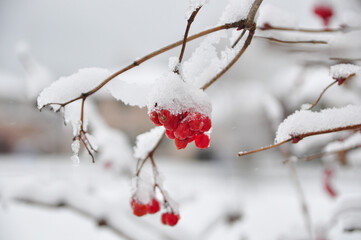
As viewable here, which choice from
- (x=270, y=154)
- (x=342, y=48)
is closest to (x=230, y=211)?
(x=342, y=48)

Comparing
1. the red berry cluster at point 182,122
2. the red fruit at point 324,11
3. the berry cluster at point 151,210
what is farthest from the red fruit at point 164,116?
the red fruit at point 324,11

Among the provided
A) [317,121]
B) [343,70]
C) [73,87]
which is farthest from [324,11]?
[73,87]

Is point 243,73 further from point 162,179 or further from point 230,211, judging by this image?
point 162,179

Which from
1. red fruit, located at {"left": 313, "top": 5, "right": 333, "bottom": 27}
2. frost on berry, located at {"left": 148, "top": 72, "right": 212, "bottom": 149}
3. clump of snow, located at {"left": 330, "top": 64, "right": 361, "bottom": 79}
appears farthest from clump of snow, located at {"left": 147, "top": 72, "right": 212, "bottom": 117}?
red fruit, located at {"left": 313, "top": 5, "right": 333, "bottom": 27}

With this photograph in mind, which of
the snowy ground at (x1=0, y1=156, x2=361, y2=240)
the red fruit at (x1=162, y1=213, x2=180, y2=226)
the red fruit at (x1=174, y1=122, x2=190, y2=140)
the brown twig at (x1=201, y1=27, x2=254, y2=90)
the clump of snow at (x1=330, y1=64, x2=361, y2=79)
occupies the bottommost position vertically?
the red fruit at (x1=162, y1=213, x2=180, y2=226)

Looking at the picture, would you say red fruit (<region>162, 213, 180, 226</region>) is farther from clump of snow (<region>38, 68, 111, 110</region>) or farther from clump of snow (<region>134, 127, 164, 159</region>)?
clump of snow (<region>38, 68, 111, 110</region>)

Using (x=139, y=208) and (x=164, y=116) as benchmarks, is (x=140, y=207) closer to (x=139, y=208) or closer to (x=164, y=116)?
(x=139, y=208)
